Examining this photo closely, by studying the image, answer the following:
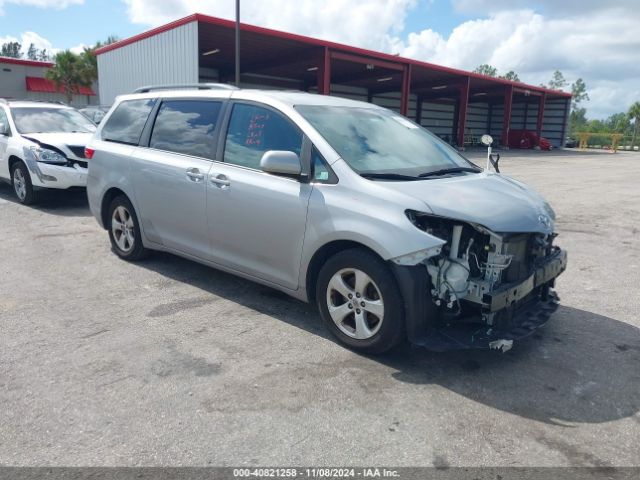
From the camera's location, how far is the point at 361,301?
368cm

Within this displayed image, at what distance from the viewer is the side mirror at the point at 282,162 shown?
12.6 ft

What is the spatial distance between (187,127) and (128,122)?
1.12 m

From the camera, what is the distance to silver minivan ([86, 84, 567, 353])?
347 cm

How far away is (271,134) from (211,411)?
2243 millimetres

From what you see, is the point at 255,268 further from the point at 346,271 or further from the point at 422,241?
the point at 422,241

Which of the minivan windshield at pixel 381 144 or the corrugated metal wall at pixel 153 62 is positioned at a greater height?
the corrugated metal wall at pixel 153 62

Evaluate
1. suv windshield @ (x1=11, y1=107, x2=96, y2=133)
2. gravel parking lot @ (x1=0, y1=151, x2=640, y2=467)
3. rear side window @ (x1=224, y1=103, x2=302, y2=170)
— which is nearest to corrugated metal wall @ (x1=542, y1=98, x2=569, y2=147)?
suv windshield @ (x1=11, y1=107, x2=96, y2=133)

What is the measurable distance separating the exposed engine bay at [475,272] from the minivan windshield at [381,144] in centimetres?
63

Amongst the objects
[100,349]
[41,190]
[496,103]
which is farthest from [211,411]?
[496,103]

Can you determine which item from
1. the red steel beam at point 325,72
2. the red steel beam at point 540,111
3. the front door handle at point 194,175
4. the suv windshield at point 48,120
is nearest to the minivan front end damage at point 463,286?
the front door handle at point 194,175

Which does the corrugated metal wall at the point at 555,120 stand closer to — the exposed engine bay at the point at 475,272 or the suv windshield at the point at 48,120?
the suv windshield at the point at 48,120

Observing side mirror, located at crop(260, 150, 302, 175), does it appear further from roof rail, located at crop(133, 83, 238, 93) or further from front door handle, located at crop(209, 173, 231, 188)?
roof rail, located at crop(133, 83, 238, 93)

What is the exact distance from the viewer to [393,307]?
347 cm

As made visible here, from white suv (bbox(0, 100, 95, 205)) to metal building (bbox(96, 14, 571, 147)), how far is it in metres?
9.21
